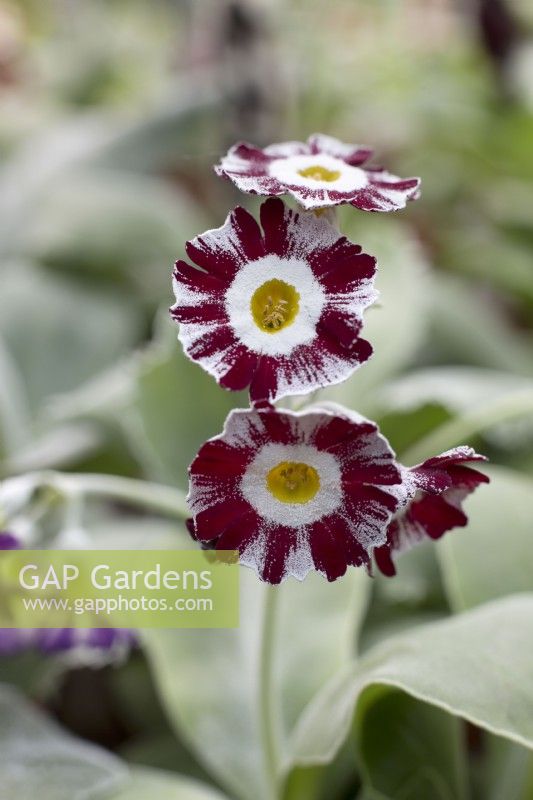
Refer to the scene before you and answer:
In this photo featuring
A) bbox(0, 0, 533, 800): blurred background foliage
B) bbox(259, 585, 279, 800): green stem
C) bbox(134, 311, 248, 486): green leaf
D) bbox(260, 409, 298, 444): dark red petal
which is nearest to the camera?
bbox(260, 409, 298, 444): dark red petal

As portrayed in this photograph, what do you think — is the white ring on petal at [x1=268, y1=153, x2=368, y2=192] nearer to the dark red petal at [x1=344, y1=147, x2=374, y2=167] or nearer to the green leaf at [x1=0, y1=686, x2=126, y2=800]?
the dark red petal at [x1=344, y1=147, x2=374, y2=167]

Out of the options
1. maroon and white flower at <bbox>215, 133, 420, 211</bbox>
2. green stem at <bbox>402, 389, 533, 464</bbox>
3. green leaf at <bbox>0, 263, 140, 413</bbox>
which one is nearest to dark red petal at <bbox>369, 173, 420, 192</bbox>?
maroon and white flower at <bbox>215, 133, 420, 211</bbox>

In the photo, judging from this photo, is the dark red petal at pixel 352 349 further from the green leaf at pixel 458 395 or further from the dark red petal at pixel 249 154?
the green leaf at pixel 458 395

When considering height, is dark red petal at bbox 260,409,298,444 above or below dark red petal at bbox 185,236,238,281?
below

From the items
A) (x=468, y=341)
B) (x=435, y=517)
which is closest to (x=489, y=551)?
(x=435, y=517)

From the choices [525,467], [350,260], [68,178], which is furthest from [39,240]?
[350,260]

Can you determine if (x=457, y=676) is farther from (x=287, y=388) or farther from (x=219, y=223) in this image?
(x=219, y=223)

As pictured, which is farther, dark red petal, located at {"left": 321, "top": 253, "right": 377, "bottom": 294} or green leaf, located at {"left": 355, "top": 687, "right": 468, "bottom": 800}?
green leaf, located at {"left": 355, "top": 687, "right": 468, "bottom": 800}
